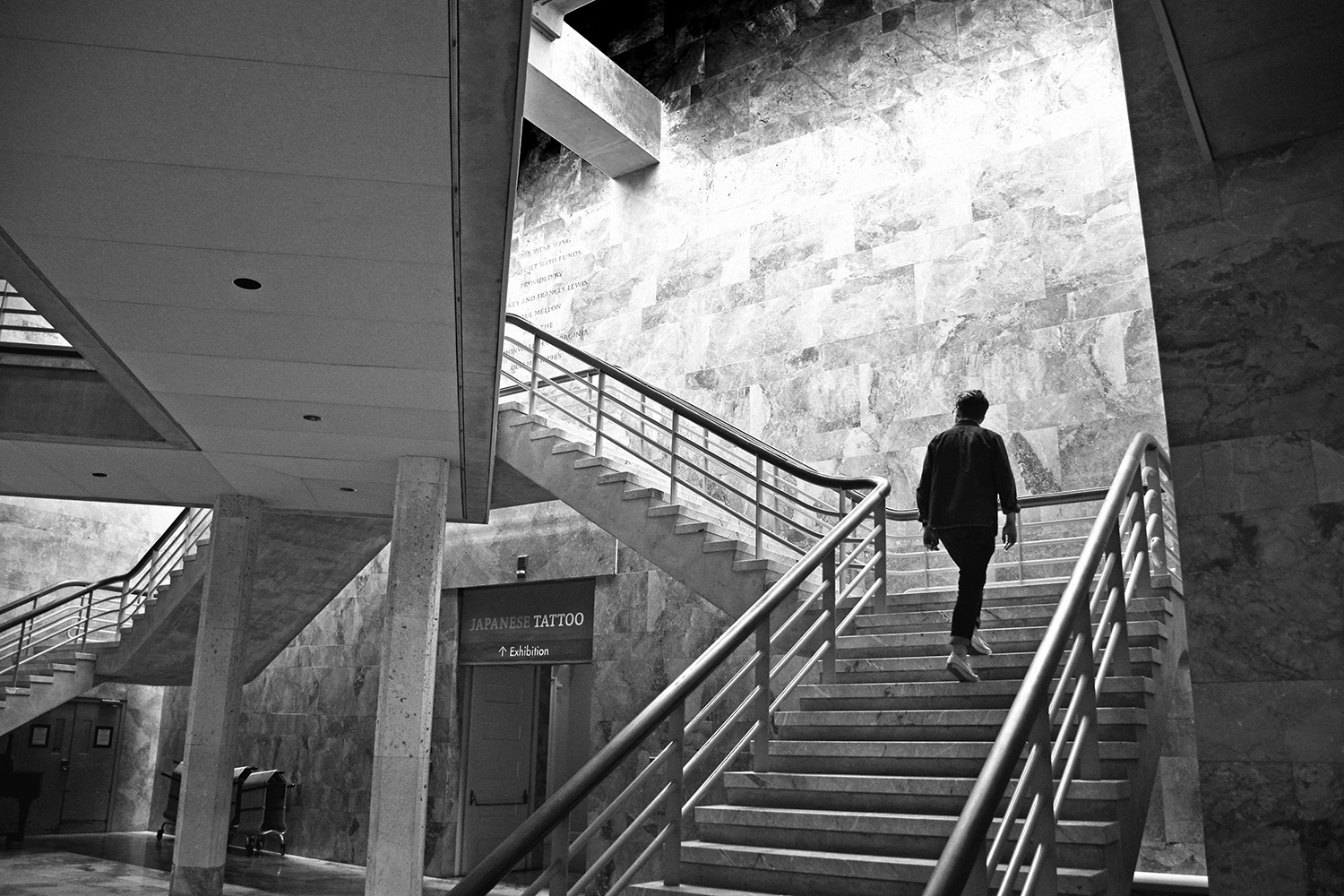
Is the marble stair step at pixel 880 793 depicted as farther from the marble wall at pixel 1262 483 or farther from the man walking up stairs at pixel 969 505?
the marble wall at pixel 1262 483

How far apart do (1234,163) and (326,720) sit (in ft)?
48.4

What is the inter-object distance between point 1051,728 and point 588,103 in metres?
10.4

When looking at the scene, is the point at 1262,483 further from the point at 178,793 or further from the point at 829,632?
the point at 178,793

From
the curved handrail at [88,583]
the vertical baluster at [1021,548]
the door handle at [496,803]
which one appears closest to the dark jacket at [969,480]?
the vertical baluster at [1021,548]

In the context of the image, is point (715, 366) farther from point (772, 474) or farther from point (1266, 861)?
point (1266, 861)

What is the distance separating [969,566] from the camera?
5969mm

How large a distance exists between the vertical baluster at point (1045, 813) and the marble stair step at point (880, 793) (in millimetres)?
505

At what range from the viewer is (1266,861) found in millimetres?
3094

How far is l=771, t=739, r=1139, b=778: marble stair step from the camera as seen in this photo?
191 inches

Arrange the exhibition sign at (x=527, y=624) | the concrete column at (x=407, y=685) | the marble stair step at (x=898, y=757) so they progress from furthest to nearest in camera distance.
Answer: the exhibition sign at (x=527, y=624)
the concrete column at (x=407, y=685)
the marble stair step at (x=898, y=757)

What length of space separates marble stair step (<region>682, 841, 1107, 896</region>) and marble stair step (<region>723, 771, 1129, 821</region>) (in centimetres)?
35

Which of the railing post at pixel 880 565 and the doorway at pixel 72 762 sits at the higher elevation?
the railing post at pixel 880 565

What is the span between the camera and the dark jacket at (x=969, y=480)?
6.15 m

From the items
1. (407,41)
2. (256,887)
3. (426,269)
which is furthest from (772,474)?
(407,41)
